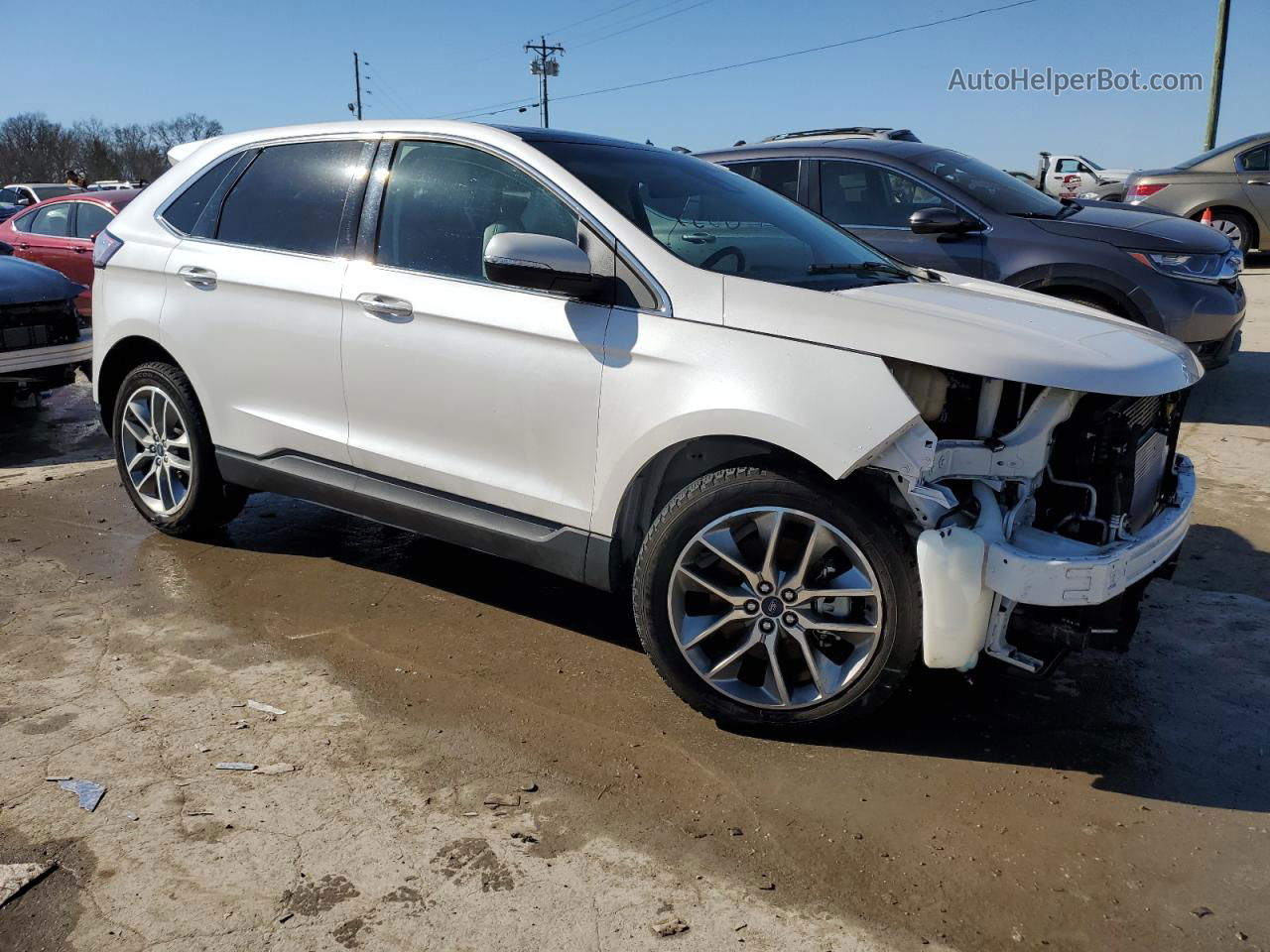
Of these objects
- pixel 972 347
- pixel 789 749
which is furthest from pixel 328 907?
pixel 972 347

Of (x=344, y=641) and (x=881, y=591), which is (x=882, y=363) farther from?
(x=344, y=641)

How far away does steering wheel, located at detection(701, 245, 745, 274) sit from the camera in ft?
11.1

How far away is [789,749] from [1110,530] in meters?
1.13

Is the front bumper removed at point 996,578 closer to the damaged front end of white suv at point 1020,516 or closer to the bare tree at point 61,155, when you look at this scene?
the damaged front end of white suv at point 1020,516

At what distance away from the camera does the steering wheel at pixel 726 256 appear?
3.39 m

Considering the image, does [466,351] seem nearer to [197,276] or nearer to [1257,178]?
[197,276]

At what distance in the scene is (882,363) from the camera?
2.85m

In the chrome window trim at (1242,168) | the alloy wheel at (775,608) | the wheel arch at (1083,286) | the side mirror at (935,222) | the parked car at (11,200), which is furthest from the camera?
the parked car at (11,200)

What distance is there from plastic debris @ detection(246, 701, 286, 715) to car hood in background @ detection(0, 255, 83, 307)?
5.06 meters

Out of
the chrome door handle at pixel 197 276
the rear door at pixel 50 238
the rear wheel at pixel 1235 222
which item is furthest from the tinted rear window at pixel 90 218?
the rear wheel at pixel 1235 222

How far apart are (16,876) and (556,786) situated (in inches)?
53.2

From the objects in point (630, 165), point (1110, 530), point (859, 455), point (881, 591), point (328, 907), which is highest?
point (630, 165)

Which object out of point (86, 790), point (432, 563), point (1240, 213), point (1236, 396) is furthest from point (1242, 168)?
point (86, 790)

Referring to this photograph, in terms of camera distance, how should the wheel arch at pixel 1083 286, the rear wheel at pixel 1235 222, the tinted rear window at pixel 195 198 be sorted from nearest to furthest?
the tinted rear window at pixel 195 198 < the wheel arch at pixel 1083 286 < the rear wheel at pixel 1235 222
